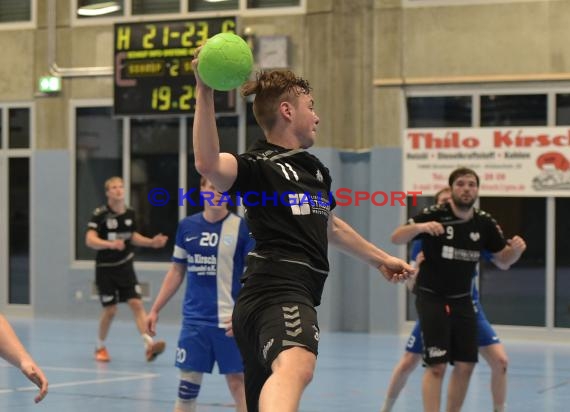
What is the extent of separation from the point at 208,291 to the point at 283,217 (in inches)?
125

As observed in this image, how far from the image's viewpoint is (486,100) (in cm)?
1705

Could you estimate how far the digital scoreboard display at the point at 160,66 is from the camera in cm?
1828

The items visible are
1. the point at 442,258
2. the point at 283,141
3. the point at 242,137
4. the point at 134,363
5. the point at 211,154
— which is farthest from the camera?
the point at 242,137

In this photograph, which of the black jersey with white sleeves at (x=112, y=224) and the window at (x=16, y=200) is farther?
the window at (x=16, y=200)

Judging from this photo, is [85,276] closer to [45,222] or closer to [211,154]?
[45,222]

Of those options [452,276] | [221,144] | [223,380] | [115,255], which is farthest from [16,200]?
[452,276]

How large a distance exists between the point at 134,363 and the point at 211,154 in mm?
9365

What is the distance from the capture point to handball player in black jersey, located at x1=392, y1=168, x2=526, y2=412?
839cm

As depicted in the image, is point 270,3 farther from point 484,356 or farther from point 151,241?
point 484,356

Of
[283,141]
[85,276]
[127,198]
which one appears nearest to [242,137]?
[127,198]

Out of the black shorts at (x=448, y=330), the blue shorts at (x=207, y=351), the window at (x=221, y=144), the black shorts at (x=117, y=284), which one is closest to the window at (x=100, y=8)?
the window at (x=221, y=144)

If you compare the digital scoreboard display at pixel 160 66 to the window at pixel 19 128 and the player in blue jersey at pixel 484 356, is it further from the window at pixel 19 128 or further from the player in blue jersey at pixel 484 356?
the player in blue jersey at pixel 484 356

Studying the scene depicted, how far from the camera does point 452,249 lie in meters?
8.55

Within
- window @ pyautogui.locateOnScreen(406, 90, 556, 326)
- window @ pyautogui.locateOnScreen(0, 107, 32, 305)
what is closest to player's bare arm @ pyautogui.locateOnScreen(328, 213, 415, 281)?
window @ pyautogui.locateOnScreen(406, 90, 556, 326)
